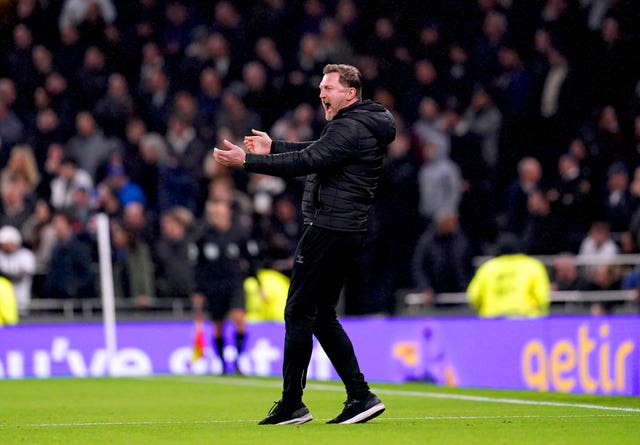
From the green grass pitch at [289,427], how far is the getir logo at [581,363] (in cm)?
95

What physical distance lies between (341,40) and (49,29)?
5.02 m

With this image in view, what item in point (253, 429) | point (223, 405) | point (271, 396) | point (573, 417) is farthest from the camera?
point (271, 396)

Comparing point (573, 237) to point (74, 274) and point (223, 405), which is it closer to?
point (74, 274)

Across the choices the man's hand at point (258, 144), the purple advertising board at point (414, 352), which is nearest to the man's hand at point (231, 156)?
the man's hand at point (258, 144)

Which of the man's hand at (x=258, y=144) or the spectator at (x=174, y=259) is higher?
the man's hand at (x=258, y=144)

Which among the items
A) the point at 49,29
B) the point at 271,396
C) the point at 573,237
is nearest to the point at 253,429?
the point at 271,396

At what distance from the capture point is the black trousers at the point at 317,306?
30.9 ft

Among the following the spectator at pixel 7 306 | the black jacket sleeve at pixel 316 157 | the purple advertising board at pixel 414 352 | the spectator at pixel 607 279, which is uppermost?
the black jacket sleeve at pixel 316 157

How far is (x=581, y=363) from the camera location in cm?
1495

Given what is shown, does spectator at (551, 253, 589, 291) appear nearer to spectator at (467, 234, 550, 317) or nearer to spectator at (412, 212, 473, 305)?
spectator at (467, 234, 550, 317)

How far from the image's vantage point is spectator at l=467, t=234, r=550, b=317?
17.2 metres

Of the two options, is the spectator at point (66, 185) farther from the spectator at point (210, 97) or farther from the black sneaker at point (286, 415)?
the black sneaker at point (286, 415)

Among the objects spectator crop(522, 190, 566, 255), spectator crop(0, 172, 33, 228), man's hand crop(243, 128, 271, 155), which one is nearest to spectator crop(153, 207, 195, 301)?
spectator crop(0, 172, 33, 228)

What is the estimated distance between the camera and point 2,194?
21594 mm
